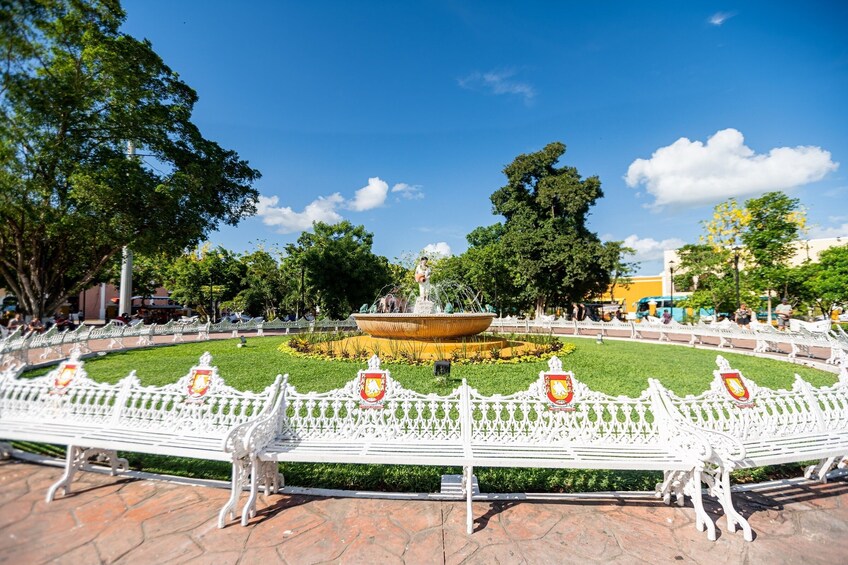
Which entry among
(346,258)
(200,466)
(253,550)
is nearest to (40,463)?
(200,466)

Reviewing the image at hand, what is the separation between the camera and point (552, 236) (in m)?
29.2

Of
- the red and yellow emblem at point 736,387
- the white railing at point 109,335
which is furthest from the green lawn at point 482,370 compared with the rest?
the red and yellow emblem at point 736,387

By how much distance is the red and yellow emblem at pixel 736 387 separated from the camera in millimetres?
3926

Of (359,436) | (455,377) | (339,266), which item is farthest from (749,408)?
(339,266)

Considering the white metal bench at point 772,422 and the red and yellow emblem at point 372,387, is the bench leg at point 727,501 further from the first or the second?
the red and yellow emblem at point 372,387

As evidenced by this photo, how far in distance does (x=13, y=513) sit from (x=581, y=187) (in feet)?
103

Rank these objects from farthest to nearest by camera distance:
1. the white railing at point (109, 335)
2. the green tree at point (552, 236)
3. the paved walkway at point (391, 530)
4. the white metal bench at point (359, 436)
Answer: the green tree at point (552, 236), the white railing at point (109, 335), the white metal bench at point (359, 436), the paved walkway at point (391, 530)

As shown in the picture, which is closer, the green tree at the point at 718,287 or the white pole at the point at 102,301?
the green tree at the point at 718,287

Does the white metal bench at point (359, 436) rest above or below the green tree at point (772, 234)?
below

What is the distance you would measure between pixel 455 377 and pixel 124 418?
617 centimetres

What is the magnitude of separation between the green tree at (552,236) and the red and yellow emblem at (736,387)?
24707mm

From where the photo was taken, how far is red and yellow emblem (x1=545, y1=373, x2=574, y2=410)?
12.4 ft

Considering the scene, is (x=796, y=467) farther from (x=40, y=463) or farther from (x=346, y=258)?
(x=346, y=258)

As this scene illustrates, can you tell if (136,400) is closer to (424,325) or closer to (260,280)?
(424,325)
